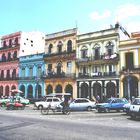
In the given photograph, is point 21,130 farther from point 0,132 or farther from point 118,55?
point 118,55

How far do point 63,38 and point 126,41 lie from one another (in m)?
12.1

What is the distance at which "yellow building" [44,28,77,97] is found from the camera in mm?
42562

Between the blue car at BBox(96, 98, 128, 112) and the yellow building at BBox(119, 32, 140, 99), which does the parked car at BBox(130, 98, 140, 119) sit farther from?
the yellow building at BBox(119, 32, 140, 99)

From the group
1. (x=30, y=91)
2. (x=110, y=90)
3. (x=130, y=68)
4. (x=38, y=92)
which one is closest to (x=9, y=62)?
(x=30, y=91)

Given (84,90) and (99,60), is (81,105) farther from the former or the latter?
(84,90)

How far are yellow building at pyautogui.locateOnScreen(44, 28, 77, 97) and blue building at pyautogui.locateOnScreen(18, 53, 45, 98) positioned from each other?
1345mm

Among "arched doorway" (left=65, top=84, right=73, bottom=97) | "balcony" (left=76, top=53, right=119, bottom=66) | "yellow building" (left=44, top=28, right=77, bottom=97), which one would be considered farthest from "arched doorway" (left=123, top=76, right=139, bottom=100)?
"arched doorway" (left=65, top=84, right=73, bottom=97)

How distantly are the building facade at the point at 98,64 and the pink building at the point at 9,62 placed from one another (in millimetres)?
15600

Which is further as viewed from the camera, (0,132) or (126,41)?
(126,41)

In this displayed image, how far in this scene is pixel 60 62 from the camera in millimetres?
44125

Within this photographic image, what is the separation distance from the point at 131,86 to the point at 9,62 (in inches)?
1080

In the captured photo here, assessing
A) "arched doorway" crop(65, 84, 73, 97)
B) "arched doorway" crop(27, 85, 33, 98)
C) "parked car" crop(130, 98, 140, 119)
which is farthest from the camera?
"arched doorway" crop(27, 85, 33, 98)

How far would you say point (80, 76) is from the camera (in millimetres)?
40906

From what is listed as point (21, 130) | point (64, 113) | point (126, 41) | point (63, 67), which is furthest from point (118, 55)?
point (21, 130)
